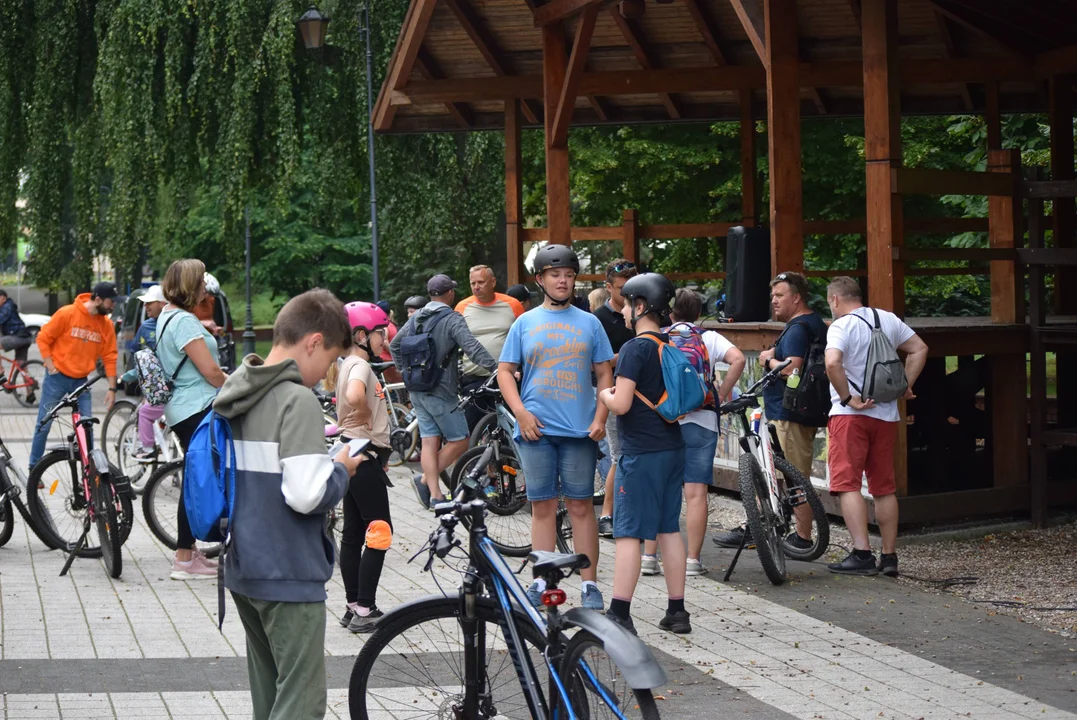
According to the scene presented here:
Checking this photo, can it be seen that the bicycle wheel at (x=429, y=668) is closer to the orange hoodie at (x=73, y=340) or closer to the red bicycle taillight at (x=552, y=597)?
the red bicycle taillight at (x=552, y=597)

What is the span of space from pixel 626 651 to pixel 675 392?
9.75ft

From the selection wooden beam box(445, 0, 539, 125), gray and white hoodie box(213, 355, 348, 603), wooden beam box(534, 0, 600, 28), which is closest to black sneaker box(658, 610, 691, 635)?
gray and white hoodie box(213, 355, 348, 603)

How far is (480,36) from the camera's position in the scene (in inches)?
595

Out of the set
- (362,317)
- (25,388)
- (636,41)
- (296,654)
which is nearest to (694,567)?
(362,317)

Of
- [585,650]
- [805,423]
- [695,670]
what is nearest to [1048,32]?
[805,423]

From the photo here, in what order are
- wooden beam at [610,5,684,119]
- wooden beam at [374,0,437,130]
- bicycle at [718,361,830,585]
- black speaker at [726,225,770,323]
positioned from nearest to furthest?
1. bicycle at [718,361,830,585]
2. black speaker at [726,225,770,323]
3. wooden beam at [374,0,437,130]
4. wooden beam at [610,5,684,119]

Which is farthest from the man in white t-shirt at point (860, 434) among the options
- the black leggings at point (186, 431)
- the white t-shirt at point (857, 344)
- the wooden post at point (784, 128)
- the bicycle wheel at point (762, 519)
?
the black leggings at point (186, 431)

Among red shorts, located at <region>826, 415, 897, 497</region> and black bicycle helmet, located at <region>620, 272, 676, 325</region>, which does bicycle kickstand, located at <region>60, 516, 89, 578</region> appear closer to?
black bicycle helmet, located at <region>620, 272, 676, 325</region>

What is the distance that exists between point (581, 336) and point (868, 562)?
Result: 8.92ft

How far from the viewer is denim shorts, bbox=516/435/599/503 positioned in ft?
24.8

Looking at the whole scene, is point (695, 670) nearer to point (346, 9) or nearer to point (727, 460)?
point (727, 460)

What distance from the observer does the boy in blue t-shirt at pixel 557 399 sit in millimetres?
7514

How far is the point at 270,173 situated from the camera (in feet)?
70.6

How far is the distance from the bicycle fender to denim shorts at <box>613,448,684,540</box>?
271 centimetres
